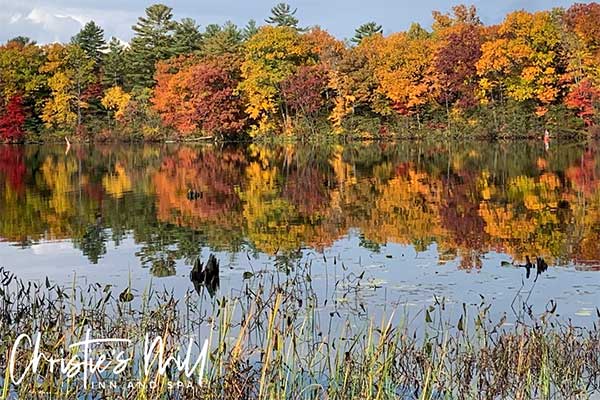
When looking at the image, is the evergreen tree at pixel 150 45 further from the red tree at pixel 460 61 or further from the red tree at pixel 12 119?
the red tree at pixel 460 61

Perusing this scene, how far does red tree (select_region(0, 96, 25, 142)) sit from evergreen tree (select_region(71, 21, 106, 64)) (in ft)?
30.4

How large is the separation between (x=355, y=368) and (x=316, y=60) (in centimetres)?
5204

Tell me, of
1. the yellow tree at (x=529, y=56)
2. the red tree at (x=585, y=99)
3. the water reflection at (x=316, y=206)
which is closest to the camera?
the water reflection at (x=316, y=206)

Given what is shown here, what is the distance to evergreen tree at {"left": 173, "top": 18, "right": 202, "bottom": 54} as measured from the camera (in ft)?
217

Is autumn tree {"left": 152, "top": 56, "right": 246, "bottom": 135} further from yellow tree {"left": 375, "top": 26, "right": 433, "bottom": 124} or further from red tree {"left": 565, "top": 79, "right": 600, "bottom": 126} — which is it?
red tree {"left": 565, "top": 79, "right": 600, "bottom": 126}

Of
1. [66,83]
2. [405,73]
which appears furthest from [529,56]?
[66,83]

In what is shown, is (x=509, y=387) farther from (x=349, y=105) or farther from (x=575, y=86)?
(x=349, y=105)

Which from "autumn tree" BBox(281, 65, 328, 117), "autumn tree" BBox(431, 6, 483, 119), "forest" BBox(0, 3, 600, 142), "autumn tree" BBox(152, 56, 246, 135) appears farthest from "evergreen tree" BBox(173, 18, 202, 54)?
"autumn tree" BBox(431, 6, 483, 119)

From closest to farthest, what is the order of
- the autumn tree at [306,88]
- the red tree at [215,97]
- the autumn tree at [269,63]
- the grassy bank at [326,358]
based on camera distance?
1. the grassy bank at [326,358]
2. the autumn tree at [306,88]
3. the autumn tree at [269,63]
4. the red tree at [215,97]

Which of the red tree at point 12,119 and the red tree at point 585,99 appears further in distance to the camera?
the red tree at point 12,119

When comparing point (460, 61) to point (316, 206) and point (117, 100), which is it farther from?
point (316, 206)

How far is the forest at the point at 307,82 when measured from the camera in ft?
154

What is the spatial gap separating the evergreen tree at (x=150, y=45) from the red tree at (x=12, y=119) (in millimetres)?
8845

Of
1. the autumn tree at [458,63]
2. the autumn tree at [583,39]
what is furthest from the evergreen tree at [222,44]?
the autumn tree at [583,39]
